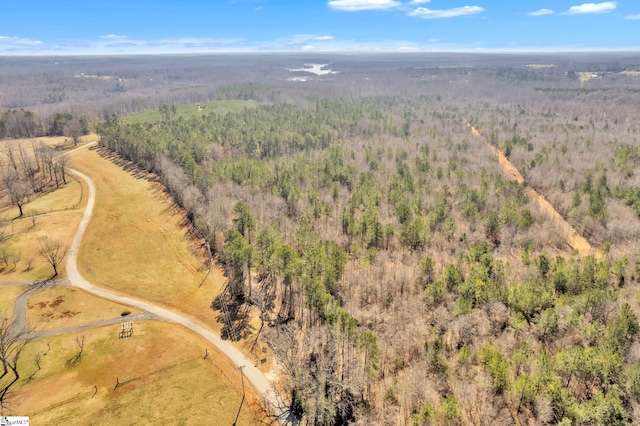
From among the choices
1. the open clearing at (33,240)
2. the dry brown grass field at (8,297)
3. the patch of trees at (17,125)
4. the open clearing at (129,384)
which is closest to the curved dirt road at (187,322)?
the open clearing at (129,384)

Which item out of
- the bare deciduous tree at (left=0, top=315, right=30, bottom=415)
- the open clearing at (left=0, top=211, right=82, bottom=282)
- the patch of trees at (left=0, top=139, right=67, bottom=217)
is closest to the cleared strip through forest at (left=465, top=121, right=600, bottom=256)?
the bare deciduous tree at (left=0, top=315, right=30, bottom=415)

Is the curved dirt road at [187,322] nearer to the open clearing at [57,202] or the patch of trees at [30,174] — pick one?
the open clearing at [57,202]

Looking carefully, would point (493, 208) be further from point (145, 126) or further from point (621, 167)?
point (145, 126)

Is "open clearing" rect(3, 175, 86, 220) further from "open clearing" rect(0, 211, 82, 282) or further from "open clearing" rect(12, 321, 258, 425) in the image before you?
"open clearing" rect(12, 321, 258, 425)

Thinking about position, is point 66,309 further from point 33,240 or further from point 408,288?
point 408,288

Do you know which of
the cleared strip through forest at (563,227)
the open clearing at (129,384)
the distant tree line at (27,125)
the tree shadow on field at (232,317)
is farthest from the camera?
the distant tree line at (27,125)

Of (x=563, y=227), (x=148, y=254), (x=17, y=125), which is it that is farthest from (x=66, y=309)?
(x=17, y=125)

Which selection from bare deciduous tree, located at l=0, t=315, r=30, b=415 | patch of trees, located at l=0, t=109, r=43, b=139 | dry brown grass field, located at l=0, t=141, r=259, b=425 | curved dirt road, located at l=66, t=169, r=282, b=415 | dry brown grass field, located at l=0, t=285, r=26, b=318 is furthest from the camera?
patch of trees, located at l=0, t=109, r=43, b=139
